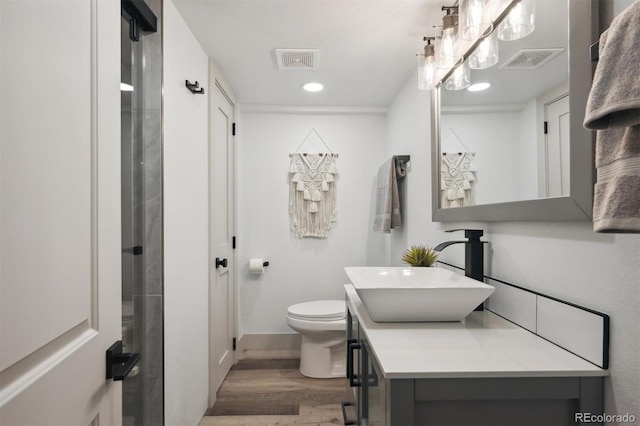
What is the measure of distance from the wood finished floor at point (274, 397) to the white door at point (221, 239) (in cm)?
11

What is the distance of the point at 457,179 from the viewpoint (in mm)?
1654

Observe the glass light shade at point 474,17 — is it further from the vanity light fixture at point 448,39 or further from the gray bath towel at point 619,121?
the gray bath towel at point 619,121

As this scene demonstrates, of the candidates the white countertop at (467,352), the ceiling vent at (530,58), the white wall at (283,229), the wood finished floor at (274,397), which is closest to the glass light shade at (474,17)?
the ceiling vent at (530,58)

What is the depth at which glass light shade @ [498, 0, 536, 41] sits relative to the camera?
110 centimetres

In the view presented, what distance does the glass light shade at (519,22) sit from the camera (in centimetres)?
110

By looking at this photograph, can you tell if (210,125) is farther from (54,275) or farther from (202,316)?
(54,275)

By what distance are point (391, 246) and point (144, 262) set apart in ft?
6.73

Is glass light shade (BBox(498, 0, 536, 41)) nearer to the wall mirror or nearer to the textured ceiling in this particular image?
the wall mirror

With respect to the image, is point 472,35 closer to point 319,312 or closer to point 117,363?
point 117,363

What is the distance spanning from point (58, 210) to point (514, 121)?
1.38 m

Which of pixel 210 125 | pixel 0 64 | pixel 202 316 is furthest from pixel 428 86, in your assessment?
pixel 202 316

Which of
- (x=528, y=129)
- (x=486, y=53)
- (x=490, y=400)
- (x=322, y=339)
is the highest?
(x=486, y=53)

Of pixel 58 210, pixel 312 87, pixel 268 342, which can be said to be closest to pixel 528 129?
pixel 58 210

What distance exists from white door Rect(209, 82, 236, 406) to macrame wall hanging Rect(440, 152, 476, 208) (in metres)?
1.42
